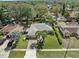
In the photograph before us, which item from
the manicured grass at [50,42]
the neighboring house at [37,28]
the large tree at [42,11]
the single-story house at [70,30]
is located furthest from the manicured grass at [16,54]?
the single-story house at [70,30]

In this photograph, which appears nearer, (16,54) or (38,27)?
(16,54)

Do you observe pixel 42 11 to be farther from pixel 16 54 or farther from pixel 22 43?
pixel 16 54

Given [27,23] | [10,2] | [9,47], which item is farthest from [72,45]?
[10,2]

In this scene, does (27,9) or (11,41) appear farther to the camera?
(27,9)

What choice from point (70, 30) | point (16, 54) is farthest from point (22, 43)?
point (70, 30)

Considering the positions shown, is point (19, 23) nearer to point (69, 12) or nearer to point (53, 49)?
point (53, 49)

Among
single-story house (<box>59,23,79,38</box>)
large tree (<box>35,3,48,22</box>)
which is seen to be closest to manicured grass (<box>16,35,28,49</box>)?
large tree (<box>35,3,48,22</box>)

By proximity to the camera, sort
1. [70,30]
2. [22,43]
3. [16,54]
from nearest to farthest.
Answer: [16,54] < [22,43] < [70,30]

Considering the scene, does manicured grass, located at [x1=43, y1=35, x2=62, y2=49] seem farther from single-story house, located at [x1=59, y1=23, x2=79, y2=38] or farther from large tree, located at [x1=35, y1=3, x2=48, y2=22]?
large tree, located at [x1=35, y1=3, x2=48, y2=22]
